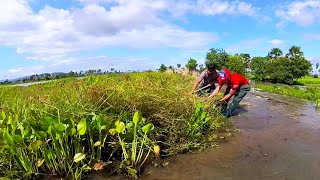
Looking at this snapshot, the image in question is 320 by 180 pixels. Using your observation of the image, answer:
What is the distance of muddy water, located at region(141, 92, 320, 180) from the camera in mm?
4582

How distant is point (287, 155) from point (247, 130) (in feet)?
6.17

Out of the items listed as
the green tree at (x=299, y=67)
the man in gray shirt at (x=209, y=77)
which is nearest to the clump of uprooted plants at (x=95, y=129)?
the man in gray shirt at (x=209, y=77)

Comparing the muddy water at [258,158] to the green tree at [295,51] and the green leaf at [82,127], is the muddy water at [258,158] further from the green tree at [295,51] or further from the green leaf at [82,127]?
the green tree at [295,51]

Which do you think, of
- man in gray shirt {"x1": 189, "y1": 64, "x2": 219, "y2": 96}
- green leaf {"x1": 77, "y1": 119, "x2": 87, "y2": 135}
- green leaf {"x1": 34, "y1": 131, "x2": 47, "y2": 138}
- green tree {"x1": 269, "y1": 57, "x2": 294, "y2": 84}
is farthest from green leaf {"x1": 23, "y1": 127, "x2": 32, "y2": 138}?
green tree {"x1": 269, "y1": 57, "x2": 294, "y2": 84}

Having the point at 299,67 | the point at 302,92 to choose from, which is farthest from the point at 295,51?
the point at 302,92

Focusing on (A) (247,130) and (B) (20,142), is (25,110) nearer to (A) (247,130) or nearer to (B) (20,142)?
(B) (20,142)

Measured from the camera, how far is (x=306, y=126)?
25.8 feet

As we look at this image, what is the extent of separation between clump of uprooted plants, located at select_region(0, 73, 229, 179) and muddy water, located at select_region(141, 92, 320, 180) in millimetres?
381

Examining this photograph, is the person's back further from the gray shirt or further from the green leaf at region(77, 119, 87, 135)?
the green leaf at region(77, 119, 87, 135)

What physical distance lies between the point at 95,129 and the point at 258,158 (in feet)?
8.35

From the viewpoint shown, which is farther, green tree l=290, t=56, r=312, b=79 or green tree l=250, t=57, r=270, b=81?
green tree l=290, t=56, r=312, b=79

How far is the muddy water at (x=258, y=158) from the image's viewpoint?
4582 millimetres

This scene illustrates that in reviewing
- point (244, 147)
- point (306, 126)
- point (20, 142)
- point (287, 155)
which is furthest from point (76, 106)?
point (306, 126)

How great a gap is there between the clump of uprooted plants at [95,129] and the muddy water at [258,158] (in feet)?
1.25
